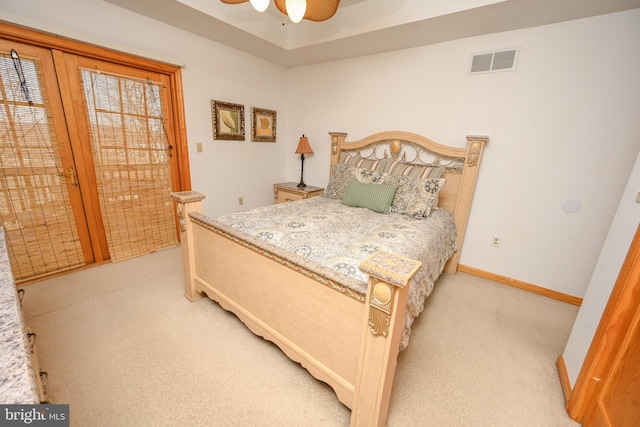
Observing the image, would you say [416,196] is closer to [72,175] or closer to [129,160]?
[129,160]

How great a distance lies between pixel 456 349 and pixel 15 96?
12.1 feet

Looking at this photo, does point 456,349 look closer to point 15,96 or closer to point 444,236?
point 444,236

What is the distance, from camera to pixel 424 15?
7.02ft

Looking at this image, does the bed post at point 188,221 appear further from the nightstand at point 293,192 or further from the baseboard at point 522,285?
the baseboard at point 522,285

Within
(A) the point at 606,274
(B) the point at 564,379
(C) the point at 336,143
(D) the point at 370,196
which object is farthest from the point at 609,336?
(C) the point at 336,143

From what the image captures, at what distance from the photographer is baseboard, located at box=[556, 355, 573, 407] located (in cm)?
139

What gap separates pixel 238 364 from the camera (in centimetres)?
154

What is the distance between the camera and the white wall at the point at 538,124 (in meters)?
1.97

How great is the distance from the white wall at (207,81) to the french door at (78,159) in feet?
0.70

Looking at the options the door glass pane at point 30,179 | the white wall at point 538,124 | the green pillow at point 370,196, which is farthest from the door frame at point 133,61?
the white wall at point 538,124

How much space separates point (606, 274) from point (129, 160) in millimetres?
3702

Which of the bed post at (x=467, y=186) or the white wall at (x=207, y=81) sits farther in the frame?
the bed post at (x=467, y=186)

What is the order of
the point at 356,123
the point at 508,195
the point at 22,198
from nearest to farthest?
1. the point at 22,198
2. the point at 508,195
3. the point at 356,123

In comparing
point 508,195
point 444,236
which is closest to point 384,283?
point 444,236
